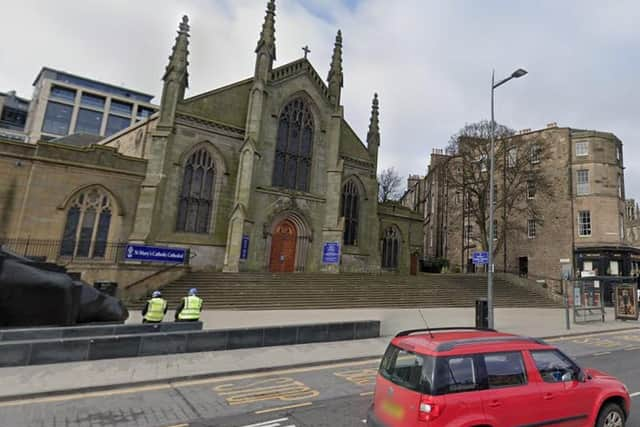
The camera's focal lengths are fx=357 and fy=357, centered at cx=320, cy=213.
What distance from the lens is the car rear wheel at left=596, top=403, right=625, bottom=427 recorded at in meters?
4.76

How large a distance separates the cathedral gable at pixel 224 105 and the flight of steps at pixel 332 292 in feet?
37.5

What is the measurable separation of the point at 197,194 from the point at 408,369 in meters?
22.4

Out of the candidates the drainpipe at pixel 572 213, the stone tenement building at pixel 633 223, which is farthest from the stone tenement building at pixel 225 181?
the stone tenement building at pixel 633 223

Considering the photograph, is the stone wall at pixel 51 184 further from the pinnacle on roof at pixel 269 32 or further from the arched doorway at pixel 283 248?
the pinnacle on roof at pixel 269 32

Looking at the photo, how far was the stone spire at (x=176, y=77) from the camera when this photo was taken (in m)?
23.3

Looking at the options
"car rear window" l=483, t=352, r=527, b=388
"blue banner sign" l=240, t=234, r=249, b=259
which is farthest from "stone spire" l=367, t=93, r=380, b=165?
"car rear window" l=483, t=352, r=527, b=388

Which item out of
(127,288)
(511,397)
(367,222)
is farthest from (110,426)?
→ (367,222)

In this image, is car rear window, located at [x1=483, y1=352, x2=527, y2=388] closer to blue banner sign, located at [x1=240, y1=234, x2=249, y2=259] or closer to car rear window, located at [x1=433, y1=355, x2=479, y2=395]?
car rear window, located at [x1=433, y1=355, x2=479, y2=395]

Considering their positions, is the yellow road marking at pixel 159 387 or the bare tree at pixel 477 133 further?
the bare tree at pixel 477 133

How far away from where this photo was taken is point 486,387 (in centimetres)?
409

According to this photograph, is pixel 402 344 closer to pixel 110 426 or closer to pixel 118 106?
pixel 110 426

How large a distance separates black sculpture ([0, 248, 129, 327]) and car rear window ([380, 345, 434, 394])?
893 centimetres

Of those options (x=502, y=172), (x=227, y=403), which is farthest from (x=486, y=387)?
(x=502, y=172)

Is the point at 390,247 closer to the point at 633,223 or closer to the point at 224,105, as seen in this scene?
the point at 224,105
